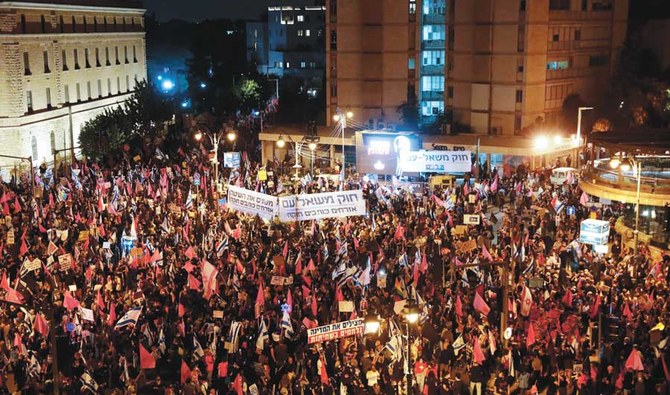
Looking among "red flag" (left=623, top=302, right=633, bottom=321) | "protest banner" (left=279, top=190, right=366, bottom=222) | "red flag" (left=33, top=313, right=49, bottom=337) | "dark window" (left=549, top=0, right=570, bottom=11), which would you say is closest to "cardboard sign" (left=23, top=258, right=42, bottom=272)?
"red flag" (left=33, top=313, right=49, bottom=337)

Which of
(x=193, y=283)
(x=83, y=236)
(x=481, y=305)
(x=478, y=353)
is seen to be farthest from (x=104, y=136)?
(x=478, y=353)

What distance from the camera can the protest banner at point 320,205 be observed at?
2838cm

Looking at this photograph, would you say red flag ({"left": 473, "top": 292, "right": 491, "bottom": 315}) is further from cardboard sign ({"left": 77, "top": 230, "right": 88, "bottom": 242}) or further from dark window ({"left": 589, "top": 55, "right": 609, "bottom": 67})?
dark window ({"left": 589, "top": 55, "right": 609, "bottom": 67})

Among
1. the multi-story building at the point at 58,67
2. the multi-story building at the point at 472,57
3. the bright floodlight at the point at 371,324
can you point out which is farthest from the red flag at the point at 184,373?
the multi-story building at the point at 472,57

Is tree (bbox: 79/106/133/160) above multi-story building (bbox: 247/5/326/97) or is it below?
below

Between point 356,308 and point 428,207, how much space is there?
12414mm

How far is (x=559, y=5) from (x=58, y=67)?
3582cm

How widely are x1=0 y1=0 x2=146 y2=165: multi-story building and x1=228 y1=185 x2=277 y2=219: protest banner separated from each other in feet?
89.6

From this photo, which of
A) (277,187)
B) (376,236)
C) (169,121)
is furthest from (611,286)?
(169,121)

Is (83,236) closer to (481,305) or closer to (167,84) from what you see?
(481,305)

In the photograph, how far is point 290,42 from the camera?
378ft

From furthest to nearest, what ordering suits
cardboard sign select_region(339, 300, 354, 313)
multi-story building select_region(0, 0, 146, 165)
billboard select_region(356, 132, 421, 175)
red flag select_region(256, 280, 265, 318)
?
multi-story building select_region(0, 0, 146, 165), billboard select_region(356, 132, 421, 175), red flag select_region(256, 280, 265, 318), cardboard sign select_region(339, 300, 354, 313)

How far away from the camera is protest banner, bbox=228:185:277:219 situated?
28586 mm

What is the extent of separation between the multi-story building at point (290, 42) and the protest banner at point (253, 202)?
249 feet
